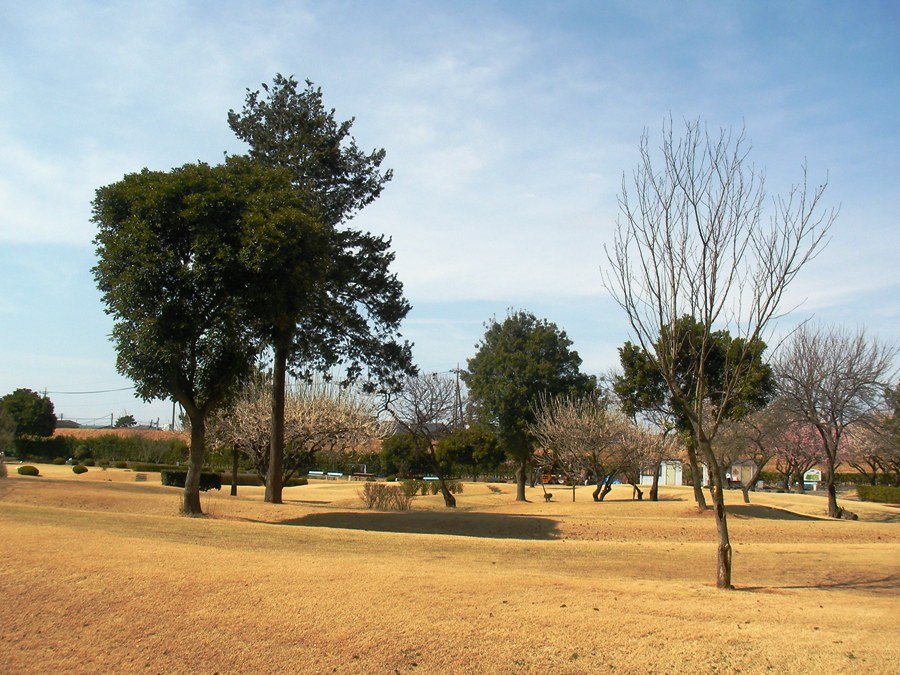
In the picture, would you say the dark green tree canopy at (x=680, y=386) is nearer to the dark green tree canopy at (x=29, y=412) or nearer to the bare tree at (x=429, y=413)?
the bare tree at (x=429, y=413)

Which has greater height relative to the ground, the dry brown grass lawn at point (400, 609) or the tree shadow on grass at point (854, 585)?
the dry brown grass lawn at point (400, 609)

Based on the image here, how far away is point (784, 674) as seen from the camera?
788cm

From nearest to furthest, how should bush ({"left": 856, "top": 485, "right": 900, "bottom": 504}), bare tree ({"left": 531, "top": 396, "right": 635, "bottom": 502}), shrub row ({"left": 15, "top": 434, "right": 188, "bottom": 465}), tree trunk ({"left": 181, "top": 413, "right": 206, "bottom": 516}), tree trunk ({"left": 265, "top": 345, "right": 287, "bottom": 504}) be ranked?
tree trunk ({"left": 181, "top": 413, "right": 206, "bottom": 516})
tree trunk ({"left": 265, "top": 345, "right": 287, "bottom": 504})
bare tree ({"left": 531, "top": 396, "right": 635, "bottom": 502})
bush ({"left": 856, "top": 485, "right": 900, "bottom": 504})
shrub row ({"left": 15, "top": 434, "right": 188, "bottom": 465})

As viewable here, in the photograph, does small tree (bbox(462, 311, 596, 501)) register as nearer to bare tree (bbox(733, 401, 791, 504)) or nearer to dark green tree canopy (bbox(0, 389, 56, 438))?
bare tree (bbox(733, 401, 791, 504))

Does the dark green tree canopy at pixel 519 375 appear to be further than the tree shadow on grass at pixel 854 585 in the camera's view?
Yes

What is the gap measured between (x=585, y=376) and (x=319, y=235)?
22.5 metres

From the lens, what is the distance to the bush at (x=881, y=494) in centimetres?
4356

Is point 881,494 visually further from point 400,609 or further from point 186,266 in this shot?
point 400,609

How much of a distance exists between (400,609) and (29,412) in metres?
64.1

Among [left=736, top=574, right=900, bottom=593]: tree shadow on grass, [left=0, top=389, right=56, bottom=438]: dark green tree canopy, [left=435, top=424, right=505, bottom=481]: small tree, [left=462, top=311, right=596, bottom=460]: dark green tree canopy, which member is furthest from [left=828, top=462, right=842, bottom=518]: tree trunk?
[left=0, top=389, right=56, bottom=438]: dark green tree canopy

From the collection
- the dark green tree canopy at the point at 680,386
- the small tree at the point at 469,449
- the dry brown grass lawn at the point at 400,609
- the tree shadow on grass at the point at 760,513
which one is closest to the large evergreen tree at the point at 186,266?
the dry brown grass lawn at the point at 400,609

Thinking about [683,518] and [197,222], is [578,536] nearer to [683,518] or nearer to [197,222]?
[683,518]

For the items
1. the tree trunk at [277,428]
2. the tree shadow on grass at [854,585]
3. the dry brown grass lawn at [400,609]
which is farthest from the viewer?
the tree trunk at [277,428]

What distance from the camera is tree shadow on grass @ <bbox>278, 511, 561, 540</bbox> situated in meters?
21.5
